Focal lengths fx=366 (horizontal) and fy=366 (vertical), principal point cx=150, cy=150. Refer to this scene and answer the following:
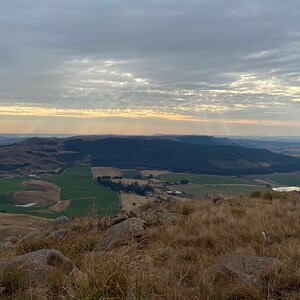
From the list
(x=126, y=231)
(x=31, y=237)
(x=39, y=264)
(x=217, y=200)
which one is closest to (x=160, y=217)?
(x=126, y=231)

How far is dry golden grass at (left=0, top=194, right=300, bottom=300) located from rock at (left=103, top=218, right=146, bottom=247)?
0.95 feet

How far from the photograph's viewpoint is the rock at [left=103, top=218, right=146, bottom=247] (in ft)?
28.8

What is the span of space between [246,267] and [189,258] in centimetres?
157

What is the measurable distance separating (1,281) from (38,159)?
187 meters

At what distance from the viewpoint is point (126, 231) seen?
9227mm

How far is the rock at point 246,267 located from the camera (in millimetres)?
5324

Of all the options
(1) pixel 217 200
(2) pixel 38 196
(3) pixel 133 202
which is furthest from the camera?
(2) pixel 38 196

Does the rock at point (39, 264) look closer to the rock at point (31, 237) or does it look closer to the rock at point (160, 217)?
the rock at point (31, 237)

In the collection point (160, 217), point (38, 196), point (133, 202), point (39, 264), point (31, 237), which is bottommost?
Answer: point (38, 196)

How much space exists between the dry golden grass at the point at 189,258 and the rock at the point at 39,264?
13.8 inches

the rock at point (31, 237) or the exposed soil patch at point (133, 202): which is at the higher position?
the rock at point (31, 237)

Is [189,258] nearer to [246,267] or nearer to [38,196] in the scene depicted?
[246,267]

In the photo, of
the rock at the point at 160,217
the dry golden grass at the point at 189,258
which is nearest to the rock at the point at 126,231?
the dry golden grass at the point at 189,258

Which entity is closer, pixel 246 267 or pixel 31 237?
pixel 246 267
